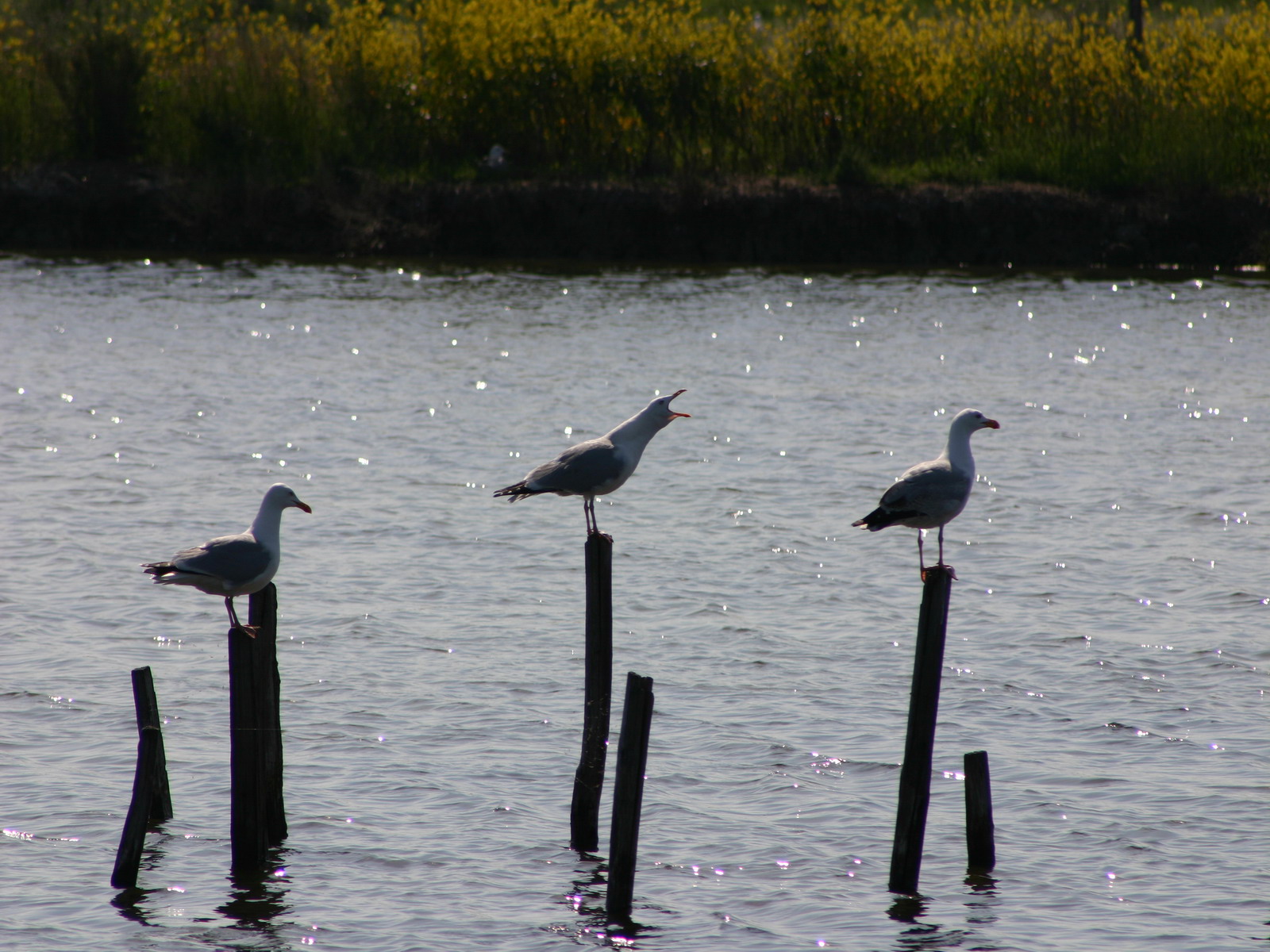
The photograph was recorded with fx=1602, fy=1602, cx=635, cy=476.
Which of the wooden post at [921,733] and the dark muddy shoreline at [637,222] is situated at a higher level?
the dark muddy shoreline at [637,222]

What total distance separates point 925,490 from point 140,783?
12.6 ft

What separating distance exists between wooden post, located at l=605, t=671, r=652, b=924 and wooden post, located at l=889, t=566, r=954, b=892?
3.97 ft

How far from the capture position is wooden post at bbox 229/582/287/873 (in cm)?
715

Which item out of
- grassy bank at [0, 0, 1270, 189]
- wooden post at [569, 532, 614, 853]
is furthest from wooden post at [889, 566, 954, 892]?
grassy bank at [0, 0, 1270, 189]

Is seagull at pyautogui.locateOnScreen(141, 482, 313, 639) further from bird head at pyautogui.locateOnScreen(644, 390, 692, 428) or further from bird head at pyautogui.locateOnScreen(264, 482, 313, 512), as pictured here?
bird head at pyautogui.locateOnScreen(644, 390, 692, 428)

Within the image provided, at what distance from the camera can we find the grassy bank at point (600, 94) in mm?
29031

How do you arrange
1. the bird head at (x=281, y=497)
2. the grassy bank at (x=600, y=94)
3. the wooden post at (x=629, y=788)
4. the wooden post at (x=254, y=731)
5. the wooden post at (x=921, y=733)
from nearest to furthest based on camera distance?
the wooden post at (x=629, y=788) → the wooden post at (x=921, y=733) → the wooden post at (x=254, y=731) → the bird head at (x=281, y=497) → the grassy bank at (x=600, y=94)

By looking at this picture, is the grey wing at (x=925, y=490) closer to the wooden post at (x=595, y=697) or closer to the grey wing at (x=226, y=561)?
the wooden post at (x=595, y=697)

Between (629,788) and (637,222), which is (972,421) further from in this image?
(637,222)

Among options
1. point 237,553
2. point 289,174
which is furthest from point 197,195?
point 237,553

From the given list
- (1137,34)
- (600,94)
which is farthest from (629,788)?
(1137,34)

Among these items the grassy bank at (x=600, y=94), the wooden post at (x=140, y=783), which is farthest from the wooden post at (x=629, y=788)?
the grassy bank at (x=600, y=94)

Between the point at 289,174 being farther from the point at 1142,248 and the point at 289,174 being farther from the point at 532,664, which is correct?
the point at 532,664

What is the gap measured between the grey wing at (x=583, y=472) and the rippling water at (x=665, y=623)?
193cm
